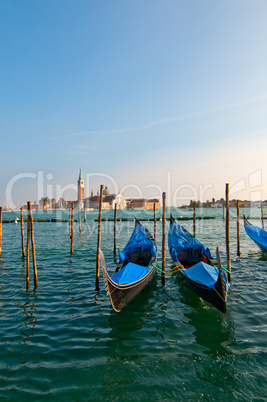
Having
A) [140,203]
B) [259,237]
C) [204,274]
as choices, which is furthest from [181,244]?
[140,203]

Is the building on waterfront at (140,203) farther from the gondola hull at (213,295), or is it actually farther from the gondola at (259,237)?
the gondola hull at (213,295)

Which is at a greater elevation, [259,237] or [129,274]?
[259,237]

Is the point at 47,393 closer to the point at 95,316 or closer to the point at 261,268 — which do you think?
the point at 95,316

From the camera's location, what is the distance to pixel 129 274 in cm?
546

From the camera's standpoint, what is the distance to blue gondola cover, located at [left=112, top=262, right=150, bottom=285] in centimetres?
512

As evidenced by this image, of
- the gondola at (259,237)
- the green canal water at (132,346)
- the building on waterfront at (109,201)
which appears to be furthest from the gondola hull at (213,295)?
the building on waterfront at (109,201)

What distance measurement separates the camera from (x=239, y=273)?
304 inches

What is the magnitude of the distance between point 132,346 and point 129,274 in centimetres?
182

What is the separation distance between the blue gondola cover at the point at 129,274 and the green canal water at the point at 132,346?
0.55 metres

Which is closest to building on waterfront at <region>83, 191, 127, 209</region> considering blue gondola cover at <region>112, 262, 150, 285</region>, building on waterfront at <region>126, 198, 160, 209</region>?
building on waterfront at <region>126, 198, 160, 209</region>

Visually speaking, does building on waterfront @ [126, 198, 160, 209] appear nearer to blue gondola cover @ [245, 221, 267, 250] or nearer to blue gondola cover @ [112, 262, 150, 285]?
blue gondola cover @ [245, 221, 267, 250]

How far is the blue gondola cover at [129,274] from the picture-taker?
5.12 meters

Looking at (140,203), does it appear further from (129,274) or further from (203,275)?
(203,275)

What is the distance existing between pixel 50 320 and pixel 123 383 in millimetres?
2180
